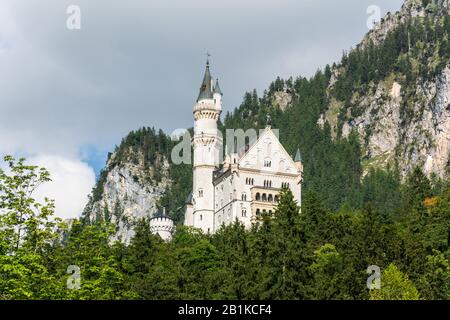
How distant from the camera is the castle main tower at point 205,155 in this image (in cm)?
13275

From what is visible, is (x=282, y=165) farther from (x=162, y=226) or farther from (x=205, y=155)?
(x=162, y=226)

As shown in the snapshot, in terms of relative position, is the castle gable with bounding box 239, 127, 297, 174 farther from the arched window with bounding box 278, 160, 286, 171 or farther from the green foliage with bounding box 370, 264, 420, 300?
the green foliage with bounding box 370, 264, 420, 300

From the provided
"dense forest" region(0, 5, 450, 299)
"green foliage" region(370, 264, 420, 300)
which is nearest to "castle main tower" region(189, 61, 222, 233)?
"dense forest" region(0, 5, 450, 299)

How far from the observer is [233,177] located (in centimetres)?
12750

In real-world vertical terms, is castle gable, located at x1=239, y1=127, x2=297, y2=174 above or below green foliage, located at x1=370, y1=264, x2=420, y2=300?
above

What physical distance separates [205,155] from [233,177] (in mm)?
8848

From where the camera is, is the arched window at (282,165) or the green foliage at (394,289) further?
the arched window at (282,165)

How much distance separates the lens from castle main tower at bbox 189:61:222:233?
132750 millimetres

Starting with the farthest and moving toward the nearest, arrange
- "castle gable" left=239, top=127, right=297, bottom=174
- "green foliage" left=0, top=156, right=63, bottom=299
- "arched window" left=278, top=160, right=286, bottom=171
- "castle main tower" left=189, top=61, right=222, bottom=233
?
"castle main tower" left=189, top=61, right=222, bottom=233 → "arched window" left=278, top=160, right=286, bottom=171 → "castle gable" left=239, top=127, right=297, bottom=174 → "green foliage" left=0, top=156, right=63, bottom=299

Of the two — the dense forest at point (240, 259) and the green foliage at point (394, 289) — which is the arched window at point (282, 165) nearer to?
the dense forest at point (240, 259)

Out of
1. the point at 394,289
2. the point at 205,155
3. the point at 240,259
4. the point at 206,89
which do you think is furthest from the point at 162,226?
the point at 394,289

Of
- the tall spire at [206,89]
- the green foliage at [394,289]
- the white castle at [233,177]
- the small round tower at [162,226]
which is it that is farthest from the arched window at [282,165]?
the green foliage at [394,289]
